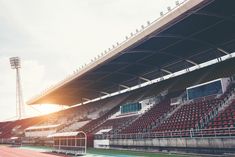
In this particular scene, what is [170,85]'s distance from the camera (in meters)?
36.5

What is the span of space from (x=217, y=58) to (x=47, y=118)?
1690 inches

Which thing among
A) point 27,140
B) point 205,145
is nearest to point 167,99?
point 205,145

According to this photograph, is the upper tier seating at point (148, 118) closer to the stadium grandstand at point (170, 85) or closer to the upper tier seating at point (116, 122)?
the stadium grandstand at point (170, 85)

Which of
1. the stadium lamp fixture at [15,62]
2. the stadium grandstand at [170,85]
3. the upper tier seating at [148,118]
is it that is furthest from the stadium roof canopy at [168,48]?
the stadium lamp fixture at [15,62]

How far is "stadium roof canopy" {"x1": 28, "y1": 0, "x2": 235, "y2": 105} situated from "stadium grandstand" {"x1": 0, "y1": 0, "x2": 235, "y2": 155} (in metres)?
0.08

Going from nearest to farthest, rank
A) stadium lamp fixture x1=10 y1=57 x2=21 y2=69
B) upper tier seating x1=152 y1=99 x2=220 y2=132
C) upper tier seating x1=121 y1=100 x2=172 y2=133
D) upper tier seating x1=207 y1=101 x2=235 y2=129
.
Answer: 1. upper tier seating x1=207 y1=101 x2=235 y2=129
2. upper tier seating x1=152 y1=99 x2=220 y2=132
3. upper tier seating x1=121 y1=100 x2=172 y2=133
4. stadium lamp fixture x1=10 y1=57 x2=21 y2=69

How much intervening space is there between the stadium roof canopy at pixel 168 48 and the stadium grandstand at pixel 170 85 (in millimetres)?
76

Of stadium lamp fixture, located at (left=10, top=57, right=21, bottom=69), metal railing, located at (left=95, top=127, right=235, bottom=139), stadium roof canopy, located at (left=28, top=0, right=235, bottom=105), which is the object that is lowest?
metal railing, located at (left=95, top=127, right=235, bottom=139)

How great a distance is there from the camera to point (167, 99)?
106 ft

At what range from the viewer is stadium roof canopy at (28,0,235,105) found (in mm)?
20941

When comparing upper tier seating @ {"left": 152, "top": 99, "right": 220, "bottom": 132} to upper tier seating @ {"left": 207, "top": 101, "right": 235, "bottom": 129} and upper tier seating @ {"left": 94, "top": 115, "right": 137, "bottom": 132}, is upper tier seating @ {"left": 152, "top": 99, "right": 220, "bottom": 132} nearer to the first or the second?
upper tier seating @ {"left": 207, "top": 101, "right": 235, "bottom": 129}

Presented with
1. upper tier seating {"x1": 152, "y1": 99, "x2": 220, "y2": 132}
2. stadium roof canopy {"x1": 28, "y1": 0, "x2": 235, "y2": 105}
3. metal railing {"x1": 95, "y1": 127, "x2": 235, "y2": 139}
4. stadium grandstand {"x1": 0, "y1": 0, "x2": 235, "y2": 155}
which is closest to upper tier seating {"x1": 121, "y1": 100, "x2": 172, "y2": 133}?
stadium grandstand {"x1": 0, "y1": 0, "x2": 235, "y2": 155}

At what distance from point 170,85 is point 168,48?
28.5 feet

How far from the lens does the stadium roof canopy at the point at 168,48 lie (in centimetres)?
2094
